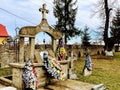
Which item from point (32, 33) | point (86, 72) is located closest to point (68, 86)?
point (32, 33)

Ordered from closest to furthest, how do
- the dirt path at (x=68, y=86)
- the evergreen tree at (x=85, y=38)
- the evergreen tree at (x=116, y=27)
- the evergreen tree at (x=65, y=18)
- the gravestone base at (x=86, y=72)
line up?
1. the dirt path at (x=68, y=86)
2. the gravestone base at (x=86, y=72)
3. the evergreen tree at (x=65, y=18)
4. the evergreen tree at (x=85, y=38)
5. the evergreen tree at (x=116, y=27)

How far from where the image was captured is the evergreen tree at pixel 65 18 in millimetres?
24703

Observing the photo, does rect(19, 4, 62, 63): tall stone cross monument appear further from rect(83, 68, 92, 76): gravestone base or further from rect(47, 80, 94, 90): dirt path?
rect(83, 68, 92, 76): gravestone base

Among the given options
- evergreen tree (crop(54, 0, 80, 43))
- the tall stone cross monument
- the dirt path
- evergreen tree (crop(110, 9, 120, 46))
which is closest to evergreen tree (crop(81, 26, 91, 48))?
evergreen tree (crop(54, 0, 80, 43))

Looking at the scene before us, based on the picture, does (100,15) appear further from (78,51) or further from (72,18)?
(78,51)

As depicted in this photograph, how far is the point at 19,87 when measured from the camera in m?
8.69

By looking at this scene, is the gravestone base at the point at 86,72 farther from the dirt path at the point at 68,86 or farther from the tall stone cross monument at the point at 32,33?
the tall stone cross monument at the point at 32,33

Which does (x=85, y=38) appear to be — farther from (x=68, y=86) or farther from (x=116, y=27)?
(x=68, y=86)

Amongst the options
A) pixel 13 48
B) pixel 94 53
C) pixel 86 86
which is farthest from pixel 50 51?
pixel 94 53

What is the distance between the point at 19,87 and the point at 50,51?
8.58ft

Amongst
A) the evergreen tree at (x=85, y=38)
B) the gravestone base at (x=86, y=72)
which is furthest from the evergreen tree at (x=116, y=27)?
the gravestone base at (x=86, y=72)

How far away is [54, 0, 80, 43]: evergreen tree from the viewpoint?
24.7 m

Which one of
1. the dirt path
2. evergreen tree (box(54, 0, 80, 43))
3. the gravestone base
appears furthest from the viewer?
evergreen tree (box(54, 0, 80, 43))

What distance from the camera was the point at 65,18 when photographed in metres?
25.1
